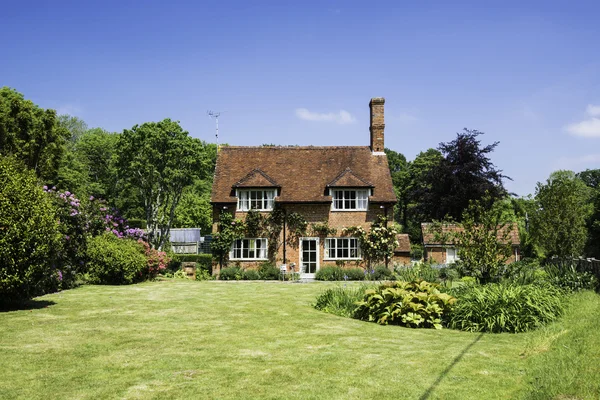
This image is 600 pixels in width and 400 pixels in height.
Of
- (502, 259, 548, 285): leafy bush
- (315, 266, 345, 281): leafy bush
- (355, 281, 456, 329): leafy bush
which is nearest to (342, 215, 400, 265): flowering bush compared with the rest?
(315, 266, 345, 281): leafy bush

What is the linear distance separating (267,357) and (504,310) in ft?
20.2

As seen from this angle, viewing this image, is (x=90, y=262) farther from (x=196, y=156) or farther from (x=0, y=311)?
(x=196, y=156)

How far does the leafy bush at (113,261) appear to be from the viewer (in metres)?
21.3

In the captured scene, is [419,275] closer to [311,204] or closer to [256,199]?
[311,204]

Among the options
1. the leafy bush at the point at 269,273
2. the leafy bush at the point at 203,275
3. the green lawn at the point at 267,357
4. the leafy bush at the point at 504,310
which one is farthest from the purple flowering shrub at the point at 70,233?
the leafy bush at the point at 504,310

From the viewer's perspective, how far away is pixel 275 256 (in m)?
30.1

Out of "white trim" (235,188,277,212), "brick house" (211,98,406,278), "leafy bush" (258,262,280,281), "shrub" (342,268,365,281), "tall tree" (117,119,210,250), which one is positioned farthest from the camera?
"tall tree" (117,119,210,250)

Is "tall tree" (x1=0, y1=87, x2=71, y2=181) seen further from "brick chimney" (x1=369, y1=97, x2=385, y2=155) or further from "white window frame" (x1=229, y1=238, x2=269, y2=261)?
"brick chimney" (x1=369, y1=97, x2=385, y2=155)

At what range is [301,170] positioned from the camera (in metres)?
32.3

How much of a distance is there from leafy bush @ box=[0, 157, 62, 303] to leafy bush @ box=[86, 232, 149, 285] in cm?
640

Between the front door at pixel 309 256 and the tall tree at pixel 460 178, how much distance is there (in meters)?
17.7

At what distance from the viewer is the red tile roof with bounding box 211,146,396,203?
99.6ft

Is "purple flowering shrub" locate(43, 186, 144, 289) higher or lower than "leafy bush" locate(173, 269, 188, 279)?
higher

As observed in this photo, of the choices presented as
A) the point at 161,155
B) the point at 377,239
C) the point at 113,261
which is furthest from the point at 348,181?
the point at 113,261
